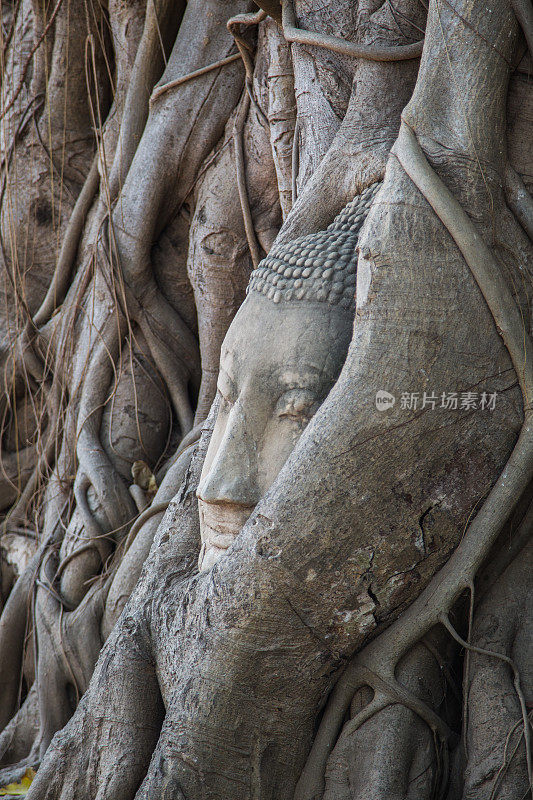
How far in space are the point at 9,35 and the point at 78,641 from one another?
2.77 metres

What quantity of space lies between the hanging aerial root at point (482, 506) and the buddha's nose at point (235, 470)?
1.32ft

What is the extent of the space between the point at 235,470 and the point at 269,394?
18 centimetres

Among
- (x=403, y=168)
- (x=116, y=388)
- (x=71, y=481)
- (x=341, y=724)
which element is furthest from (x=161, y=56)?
(x=341, y=724)

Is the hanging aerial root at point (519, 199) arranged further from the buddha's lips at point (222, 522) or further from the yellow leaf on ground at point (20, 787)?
the yellow leaf on ground at point (20, 787)

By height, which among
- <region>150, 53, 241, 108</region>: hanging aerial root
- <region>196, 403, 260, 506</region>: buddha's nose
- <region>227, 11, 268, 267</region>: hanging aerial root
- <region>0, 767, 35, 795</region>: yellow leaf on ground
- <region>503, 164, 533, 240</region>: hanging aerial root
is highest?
<region>150, 53, 241, 108</region>: hanging aerial root

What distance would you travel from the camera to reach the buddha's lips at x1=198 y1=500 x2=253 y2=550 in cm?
172

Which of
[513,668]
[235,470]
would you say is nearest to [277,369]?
[235,470]

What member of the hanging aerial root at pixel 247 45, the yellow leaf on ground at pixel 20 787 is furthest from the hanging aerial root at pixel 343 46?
the yellow leaf on ground at pixel 20 787

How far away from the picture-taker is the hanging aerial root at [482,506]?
1.52 m

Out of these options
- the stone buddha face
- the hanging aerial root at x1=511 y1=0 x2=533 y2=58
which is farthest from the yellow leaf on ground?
the hanging aerial root at x1=511 y1=0 x2=533 y2=58

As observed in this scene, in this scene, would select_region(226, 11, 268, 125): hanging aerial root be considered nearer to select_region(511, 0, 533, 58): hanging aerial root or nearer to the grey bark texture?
the grey bark texture

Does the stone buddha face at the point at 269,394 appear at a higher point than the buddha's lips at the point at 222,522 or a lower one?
→ higher

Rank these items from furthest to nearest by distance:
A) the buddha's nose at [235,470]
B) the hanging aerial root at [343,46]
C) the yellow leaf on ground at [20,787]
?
the yellow leaf on ground at [20,787] → the hanging aerial root at [343,46] → the buddha's nose at [235,470]

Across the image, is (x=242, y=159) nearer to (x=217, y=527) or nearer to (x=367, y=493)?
(x=217, y=527)
